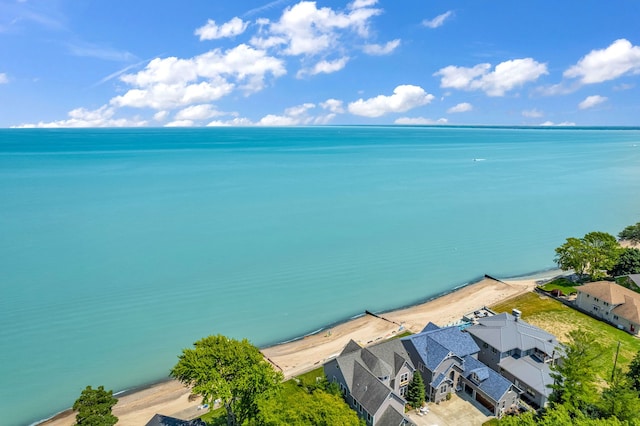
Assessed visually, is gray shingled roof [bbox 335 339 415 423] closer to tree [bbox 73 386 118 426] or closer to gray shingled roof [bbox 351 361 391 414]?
gray shingled roof [bbox 351 361 391 414]

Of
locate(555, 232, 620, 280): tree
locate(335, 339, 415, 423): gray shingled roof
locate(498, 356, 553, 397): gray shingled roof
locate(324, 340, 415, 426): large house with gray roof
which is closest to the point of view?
locate(324, 340, 415, 426): large house with gray roof

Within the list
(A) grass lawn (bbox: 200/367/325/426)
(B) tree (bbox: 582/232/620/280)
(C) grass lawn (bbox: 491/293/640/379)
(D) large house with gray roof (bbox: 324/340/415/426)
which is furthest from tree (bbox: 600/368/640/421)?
(B) tree (bbox: 582/232/620/280)

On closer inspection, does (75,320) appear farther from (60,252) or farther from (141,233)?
(141,233)

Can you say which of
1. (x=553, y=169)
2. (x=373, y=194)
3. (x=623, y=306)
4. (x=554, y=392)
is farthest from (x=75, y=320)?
(x=553, y=169)

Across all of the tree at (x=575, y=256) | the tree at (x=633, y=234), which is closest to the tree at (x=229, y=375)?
the tree at (x=575, y=256)

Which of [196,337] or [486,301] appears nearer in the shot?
[196,337]

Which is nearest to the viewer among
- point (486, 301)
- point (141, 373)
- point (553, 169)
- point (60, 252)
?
point (141, 373)
